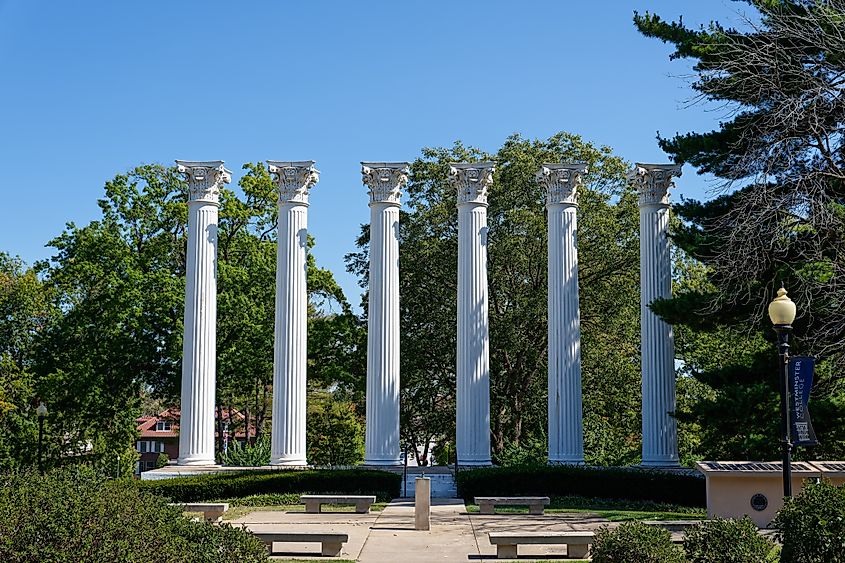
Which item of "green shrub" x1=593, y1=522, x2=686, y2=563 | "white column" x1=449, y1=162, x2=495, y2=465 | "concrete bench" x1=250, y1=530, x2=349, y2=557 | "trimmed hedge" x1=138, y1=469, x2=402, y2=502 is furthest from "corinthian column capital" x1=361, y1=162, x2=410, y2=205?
"green shrub" x1=593, y1=522, x2=686, y2=563

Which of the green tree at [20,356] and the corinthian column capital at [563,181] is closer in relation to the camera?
the corinthian column capital at [563,181]

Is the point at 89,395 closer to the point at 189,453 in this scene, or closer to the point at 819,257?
the point at 189,453

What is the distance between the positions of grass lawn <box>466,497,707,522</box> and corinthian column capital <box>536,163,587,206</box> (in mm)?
10958

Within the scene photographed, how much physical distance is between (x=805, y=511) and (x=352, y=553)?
938 centimetres

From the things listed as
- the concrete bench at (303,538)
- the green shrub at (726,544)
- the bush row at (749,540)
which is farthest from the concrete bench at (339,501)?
the green shrub at (726,544)

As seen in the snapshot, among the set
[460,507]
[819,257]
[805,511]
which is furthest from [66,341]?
[805,511]

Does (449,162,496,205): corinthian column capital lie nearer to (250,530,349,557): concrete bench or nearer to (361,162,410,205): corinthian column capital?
(361,162,410,205): corinthian column capital

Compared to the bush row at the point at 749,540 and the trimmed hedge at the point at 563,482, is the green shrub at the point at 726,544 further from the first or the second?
the trimmed hedge at the point at 563,482

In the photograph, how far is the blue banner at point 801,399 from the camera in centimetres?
1686

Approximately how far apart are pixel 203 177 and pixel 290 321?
621cm

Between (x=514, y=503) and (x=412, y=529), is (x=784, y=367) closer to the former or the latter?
(x=412, y=529)

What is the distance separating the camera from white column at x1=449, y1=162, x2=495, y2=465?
34.4 meters

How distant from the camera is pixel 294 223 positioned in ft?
115

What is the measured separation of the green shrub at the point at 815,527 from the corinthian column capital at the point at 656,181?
2236cm
